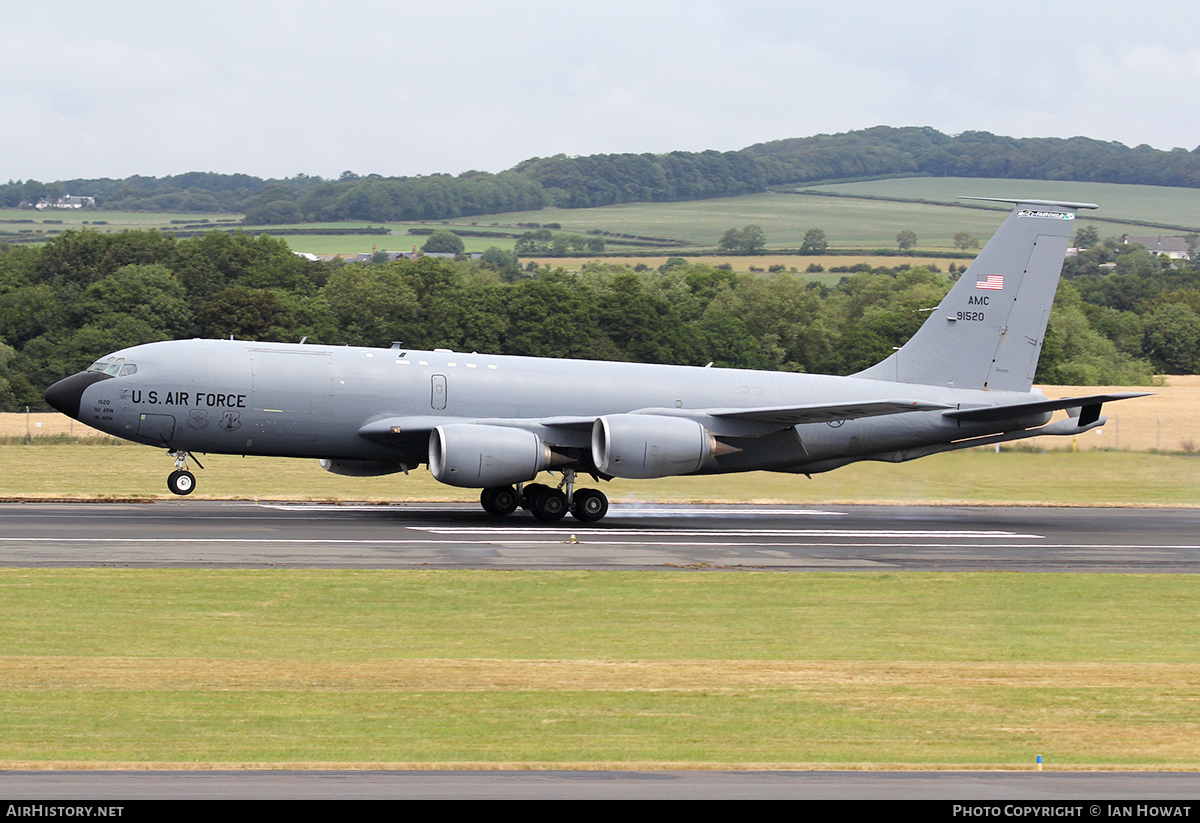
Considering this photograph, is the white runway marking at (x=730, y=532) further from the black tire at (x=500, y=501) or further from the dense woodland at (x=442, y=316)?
the dense woodland at (x=442, y=316)

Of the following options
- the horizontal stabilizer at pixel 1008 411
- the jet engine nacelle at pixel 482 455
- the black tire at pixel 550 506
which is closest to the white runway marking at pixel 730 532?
the black tire at pixel 550 506

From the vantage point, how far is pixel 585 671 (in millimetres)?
14984

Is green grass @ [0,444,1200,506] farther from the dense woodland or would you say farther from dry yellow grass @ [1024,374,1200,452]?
the dense woodland

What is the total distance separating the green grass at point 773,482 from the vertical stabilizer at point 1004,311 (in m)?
2.53

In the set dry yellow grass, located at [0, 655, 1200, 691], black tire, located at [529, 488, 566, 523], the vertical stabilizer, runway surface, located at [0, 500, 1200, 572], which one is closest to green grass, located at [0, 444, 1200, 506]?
runway surface, located at [0, 500, 1200, 572]

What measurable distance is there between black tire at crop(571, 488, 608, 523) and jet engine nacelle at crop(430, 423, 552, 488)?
1.90 meters

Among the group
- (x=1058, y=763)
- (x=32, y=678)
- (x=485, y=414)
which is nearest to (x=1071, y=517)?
(x=485, y=414)

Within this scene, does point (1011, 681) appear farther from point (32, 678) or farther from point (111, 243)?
point (111, 243)

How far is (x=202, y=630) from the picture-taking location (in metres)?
17.0

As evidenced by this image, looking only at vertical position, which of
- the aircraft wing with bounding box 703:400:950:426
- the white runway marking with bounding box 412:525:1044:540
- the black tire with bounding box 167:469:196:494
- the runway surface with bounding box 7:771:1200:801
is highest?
the runway surface with bounding box 7:771:1200:801

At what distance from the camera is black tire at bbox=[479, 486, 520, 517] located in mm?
32969

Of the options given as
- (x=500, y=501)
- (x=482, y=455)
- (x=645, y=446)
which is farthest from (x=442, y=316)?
(x=482, y=455)

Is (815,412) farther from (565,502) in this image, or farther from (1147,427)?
(1147,427)

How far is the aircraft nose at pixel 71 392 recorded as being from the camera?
3064 cm
